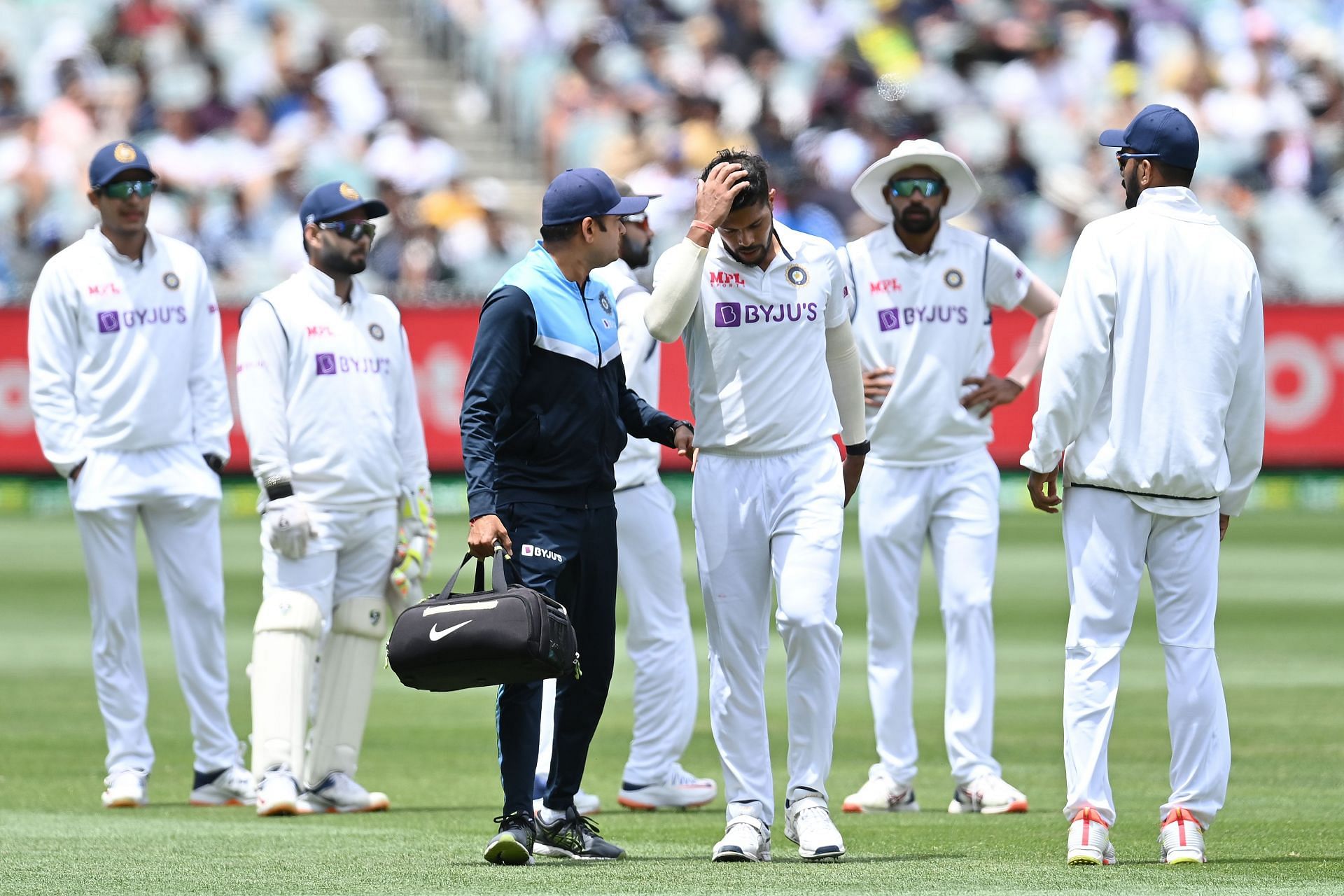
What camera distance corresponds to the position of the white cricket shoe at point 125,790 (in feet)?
27.5

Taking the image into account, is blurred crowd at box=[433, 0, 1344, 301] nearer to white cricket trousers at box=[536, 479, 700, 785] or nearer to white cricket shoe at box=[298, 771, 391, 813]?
white cricket trousers at box=[536, 479, 700, 785]

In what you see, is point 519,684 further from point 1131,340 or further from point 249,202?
point 249,202

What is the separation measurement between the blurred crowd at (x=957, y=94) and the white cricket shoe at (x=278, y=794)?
12.8 meters

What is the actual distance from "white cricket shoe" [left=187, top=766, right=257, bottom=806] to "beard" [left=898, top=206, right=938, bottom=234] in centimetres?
357

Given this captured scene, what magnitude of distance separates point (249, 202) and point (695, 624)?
8.23 metres

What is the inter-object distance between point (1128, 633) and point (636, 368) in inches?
109

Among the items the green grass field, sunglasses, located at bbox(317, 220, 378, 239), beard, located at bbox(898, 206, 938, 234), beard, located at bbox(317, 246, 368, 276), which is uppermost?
beard, located at bbox(898, 206, 938, 234)

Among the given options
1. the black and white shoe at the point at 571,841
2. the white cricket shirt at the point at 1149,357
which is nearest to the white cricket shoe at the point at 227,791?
the black and white shoe at the point at 571,841

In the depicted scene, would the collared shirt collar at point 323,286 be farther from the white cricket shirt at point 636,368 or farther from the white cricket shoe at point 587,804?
the white cricket shoe at point 587,804

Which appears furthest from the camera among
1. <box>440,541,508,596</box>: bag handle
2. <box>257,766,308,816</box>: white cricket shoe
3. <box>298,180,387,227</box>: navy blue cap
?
<box>298,180,387,227</box>: navy blue cap

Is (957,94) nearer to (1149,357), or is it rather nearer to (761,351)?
(761,351)

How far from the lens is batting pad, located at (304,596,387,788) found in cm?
842

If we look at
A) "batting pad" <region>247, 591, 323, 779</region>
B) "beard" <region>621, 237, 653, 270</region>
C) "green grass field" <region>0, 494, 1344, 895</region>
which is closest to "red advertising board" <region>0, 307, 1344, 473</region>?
"green grass field" <region>0, 494, 1344, 895</region>

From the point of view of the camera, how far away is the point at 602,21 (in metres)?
24.1
